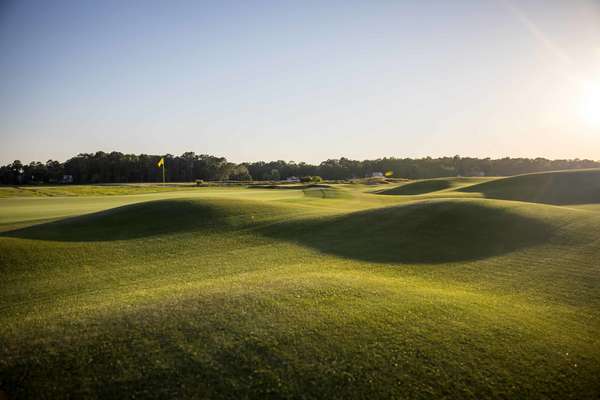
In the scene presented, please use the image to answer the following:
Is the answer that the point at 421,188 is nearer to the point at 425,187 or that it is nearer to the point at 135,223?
the point at 425,187

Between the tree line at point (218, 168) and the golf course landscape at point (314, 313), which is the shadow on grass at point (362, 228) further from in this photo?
the tree line at point (218, 168)

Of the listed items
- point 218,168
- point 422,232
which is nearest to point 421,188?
point 422,232

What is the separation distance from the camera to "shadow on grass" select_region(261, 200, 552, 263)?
14891 millimetres

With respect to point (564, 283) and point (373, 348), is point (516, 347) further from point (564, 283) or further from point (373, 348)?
point (564, 283)

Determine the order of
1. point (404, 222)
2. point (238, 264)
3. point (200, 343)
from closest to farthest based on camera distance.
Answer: point (200, 343) → point (238, 264) → point (404, 222)

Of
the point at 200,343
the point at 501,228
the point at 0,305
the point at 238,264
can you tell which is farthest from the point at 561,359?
the point at 0,305

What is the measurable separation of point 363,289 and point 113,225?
59.8ft

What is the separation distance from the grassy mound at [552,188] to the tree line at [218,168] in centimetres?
8011

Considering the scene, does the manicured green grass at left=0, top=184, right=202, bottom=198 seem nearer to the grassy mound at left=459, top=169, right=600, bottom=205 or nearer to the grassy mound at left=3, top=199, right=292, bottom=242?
the grassy mound at left=3, top=199, right=292, bottom=242

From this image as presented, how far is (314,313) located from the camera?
7.57m

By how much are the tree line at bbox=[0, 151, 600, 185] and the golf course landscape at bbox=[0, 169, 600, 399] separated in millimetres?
108041

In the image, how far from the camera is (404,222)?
63.1ft

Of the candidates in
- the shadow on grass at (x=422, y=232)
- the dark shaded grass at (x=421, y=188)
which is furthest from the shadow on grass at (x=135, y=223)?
the dark shaded grass at (x=421, y=188)

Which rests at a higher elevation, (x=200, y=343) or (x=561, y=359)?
(x=200, y=343)
